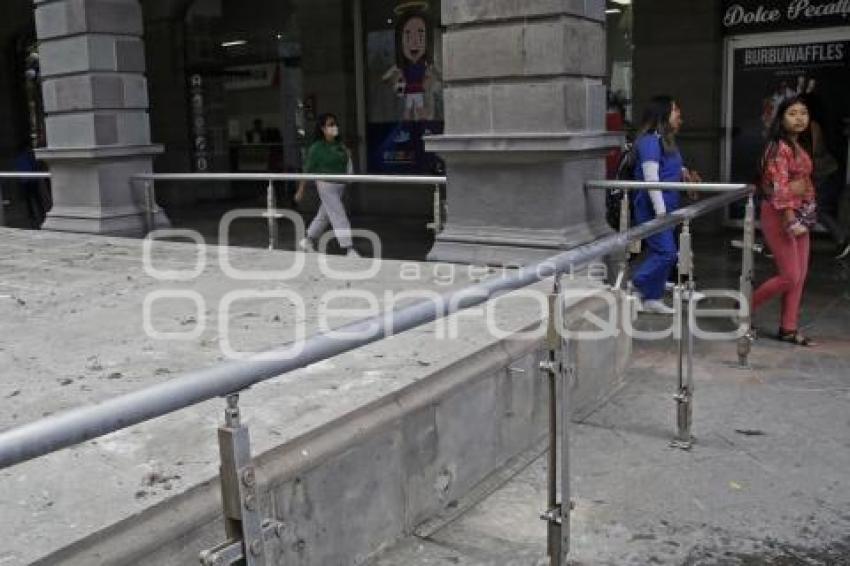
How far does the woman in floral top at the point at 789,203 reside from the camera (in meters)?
6.30

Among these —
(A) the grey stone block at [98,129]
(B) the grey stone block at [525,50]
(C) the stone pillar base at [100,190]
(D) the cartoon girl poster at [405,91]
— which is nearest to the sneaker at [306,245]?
(C) the stone pillar base at [100,190]

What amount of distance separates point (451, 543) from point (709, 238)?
8677mm

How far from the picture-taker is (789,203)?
248 inches

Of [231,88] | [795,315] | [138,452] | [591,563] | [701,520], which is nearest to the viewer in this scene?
[138,452]

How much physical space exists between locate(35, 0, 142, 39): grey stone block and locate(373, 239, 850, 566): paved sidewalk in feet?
25.5

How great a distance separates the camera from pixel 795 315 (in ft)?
21.5

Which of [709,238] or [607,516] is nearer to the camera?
[607,516]

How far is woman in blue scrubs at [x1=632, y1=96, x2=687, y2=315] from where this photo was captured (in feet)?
24.0

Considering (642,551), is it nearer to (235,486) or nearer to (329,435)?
(329,435)

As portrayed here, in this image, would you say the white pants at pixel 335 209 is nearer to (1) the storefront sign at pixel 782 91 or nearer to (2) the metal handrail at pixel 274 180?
(2) the metal handrail at pixel 274 180

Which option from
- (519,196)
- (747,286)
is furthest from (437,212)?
(747,286)

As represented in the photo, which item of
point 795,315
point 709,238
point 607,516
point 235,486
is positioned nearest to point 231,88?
point 709,238

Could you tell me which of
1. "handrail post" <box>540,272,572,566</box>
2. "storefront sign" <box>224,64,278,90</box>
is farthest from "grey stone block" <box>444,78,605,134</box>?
"storefront sign" <box>224,64,278,90</box>

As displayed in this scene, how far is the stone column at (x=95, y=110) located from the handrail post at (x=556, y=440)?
8.48 metres
